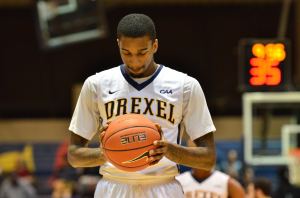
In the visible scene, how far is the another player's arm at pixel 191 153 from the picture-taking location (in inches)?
129

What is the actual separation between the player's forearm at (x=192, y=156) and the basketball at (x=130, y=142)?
0.13 meters

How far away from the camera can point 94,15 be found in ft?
36.9

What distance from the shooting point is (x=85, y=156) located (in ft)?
11.6

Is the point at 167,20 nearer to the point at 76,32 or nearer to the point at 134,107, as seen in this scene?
the point at 76,32

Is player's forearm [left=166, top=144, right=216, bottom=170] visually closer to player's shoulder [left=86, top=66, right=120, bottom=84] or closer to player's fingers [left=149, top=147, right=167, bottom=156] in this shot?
player's fingers [left=149, top=147, right=167, bottom=156]

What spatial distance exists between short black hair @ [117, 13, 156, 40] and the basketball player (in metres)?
3.08

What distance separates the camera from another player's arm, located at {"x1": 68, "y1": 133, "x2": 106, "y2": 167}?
3500mm

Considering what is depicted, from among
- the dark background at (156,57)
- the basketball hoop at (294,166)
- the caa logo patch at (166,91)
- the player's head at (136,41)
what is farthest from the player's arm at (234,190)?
the dark background at (156,57)

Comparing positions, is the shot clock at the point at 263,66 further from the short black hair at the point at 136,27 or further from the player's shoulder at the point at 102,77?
the short black hair at the point at 136,27

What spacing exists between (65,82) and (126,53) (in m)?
14.4

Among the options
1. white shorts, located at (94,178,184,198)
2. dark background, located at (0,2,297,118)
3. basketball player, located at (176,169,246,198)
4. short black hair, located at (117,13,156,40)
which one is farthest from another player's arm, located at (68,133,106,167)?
dark background, located at (0,2,297,118)

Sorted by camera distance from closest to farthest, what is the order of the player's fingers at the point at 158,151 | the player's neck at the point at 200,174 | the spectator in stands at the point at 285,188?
the player's fingers at the point at 158,151 < the player's neck at the point at 200,174 < the spectator in stands at the point at 285,188

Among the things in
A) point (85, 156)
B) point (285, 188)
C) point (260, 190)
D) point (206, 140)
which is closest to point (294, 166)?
point (285, 188)

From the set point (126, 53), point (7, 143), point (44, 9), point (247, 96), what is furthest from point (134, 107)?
point (7, 143)
